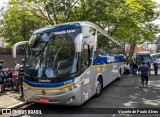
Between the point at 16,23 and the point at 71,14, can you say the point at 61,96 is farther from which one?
the point at 16,23

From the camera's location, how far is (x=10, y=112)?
714cm

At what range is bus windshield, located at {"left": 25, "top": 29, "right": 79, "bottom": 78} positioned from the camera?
6.75 metres

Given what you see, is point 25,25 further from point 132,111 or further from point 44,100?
point 132,111

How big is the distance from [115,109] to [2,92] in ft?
21.4

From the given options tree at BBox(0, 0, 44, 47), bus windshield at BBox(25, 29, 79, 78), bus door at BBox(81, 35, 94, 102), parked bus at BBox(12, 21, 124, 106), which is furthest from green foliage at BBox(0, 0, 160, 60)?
bus windshield at BBox(25, 29, 79, 78)

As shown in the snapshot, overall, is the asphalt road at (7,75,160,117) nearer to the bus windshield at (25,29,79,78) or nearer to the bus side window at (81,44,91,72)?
the bus windshield at (25,29,79,78)

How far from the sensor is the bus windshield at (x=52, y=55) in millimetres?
6746

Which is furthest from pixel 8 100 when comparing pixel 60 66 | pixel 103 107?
pixel 103 107

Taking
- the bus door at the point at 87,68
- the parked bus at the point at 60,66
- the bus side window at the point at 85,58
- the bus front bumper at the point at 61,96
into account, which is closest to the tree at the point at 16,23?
the parked bus at the point at 60,66

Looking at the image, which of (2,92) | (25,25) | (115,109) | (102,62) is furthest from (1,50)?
(115,109)

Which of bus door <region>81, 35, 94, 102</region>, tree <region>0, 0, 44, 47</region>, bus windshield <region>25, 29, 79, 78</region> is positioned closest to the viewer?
bus windshield <region>25, 29, 79, 78</region>

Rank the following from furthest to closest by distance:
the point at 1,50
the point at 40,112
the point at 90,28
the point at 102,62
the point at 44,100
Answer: the point at 1,50 → the point at 102,62 → the point at 90,28 → the point at 40,112 → the point at 44,100

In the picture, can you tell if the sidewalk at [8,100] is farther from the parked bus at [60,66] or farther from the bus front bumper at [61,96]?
the bus front bumper at [61,96]

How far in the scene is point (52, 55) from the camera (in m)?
7.00
